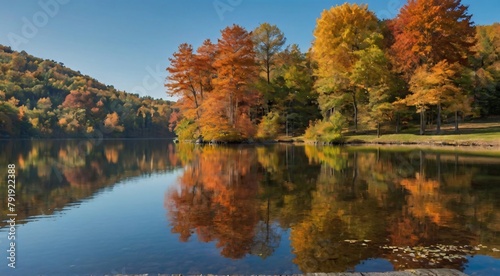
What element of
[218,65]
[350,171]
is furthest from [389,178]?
[218,65]

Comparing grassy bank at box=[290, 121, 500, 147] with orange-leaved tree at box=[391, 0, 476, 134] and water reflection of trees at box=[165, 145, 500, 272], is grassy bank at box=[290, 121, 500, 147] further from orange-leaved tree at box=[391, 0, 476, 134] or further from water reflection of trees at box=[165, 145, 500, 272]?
water reflection of trees at box=[165, 145, 500, 272]

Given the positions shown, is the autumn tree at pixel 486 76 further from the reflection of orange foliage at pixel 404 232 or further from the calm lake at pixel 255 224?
the reflection of orange foliage at pixel 404 232

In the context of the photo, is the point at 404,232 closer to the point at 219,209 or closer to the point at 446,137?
the point at 219,209

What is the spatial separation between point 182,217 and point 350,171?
12038 mm

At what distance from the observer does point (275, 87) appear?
5459 centimetres

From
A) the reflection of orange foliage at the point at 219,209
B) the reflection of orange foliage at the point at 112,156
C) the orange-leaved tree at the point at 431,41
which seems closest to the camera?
the reflection of orange foliage at the point at 219,209


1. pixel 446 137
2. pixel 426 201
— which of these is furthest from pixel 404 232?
pixel 446 137

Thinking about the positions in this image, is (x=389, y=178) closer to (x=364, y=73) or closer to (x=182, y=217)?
(x=182, y=217)

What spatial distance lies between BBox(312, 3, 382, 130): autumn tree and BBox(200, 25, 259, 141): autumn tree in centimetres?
1024

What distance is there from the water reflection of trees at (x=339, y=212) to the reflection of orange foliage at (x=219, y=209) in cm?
3

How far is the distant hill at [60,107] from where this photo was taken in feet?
308

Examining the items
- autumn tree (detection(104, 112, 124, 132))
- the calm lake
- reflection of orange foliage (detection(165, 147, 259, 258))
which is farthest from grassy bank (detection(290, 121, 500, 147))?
autumn tree (detection(104, 112, 124, 132))

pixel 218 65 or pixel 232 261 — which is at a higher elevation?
pixel 218 65

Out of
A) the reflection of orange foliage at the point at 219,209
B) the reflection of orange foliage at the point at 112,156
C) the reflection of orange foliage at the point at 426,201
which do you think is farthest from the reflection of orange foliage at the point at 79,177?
the reflection of orange foliage at the point at 426,201
